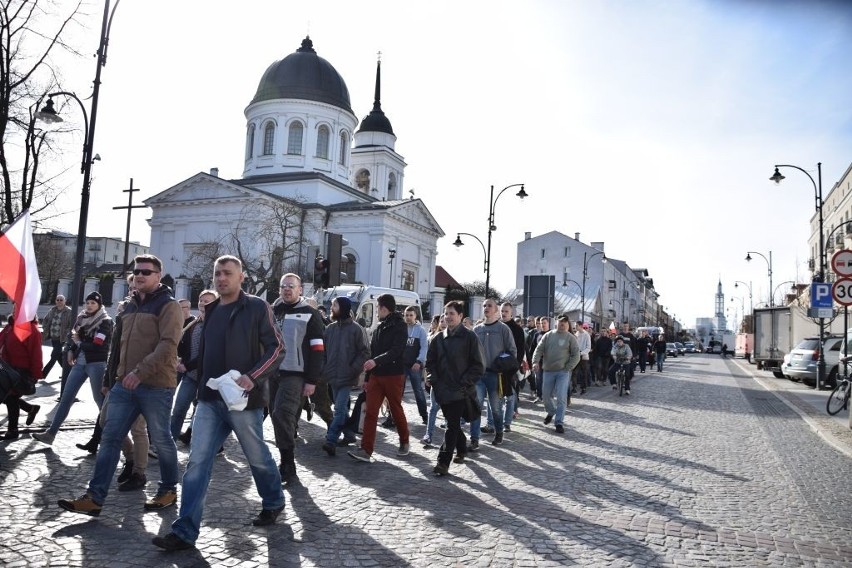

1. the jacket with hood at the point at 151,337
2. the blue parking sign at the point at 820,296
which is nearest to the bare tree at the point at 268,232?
the blue parking sign at the point at 820,296

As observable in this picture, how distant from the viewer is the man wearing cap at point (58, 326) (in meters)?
13.0

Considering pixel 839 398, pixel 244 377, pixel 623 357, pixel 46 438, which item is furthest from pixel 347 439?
pixel 623 357

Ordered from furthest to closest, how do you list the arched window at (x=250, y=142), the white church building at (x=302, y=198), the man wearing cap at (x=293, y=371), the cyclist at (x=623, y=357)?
the arched window at (x=250, y=142)
the white church building at (x=302, y=198)
the cyclist at (x=623, y=357)
the man wearing cap at (x=293, y=371)

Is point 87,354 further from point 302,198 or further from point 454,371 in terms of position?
point 302,198

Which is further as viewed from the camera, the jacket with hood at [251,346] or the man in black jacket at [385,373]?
the man in black jacket at [385,373]

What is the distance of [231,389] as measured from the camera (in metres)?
4.60

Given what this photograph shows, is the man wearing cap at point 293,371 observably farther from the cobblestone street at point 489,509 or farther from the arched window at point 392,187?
the arched window at point 392,187

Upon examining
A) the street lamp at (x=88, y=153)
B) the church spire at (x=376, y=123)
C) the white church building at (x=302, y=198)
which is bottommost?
the street lamp at (x=88, y=153)

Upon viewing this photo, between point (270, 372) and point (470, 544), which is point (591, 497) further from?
point (270, 372)

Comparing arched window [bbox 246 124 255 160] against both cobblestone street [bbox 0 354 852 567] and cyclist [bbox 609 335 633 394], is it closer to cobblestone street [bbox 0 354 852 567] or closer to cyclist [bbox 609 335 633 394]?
cyclist [bbox 609 335 633 394]

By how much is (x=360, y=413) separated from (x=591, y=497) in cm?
376

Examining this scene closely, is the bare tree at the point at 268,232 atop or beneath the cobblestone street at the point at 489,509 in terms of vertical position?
atop

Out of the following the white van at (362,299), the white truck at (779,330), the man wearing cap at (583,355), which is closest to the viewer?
the man wearing cap at (583,355)

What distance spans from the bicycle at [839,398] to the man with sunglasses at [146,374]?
1281cm
